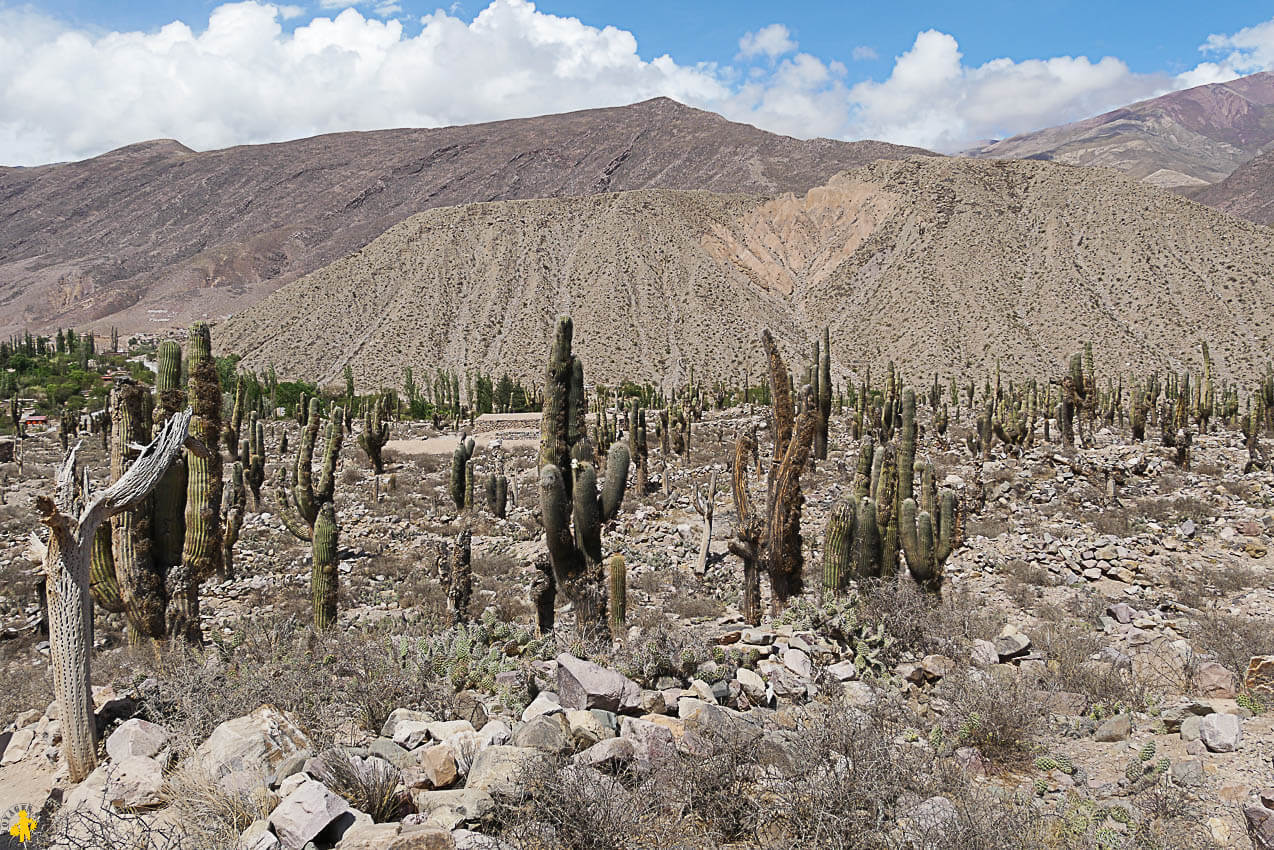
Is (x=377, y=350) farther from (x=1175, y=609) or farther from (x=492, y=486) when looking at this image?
(x=1175, y=609)

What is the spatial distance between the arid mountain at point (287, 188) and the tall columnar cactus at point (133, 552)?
11268 centimetres

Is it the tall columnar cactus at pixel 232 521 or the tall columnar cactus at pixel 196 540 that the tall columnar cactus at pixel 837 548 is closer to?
the tall columnar cactus at pixel 196 540

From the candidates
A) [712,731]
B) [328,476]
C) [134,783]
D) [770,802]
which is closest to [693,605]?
[712,731]

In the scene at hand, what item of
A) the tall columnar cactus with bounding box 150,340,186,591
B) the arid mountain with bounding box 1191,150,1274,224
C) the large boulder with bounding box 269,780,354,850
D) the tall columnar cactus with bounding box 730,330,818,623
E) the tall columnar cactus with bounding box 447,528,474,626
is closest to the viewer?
the large boulder with bounding box 269,780,354,850

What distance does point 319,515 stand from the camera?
34.5 feet

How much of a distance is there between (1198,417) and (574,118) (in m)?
167

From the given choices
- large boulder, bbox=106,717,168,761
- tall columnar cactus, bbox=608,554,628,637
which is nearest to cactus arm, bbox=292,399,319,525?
tall columnar cactus, bbox=608,554,628,637

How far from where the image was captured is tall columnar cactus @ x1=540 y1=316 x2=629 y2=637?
7785 mm

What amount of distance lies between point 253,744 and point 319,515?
6.79 meters

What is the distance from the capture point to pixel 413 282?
68.7 m

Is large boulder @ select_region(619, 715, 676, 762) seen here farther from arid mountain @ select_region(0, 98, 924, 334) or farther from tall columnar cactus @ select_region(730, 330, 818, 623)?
arid mountain @ select_region(0, 98, 924, 334)

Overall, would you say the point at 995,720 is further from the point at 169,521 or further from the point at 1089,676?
the point at 169,521

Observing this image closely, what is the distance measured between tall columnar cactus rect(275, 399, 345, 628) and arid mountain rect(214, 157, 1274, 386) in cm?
4022

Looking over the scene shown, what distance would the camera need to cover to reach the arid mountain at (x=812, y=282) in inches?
2130
